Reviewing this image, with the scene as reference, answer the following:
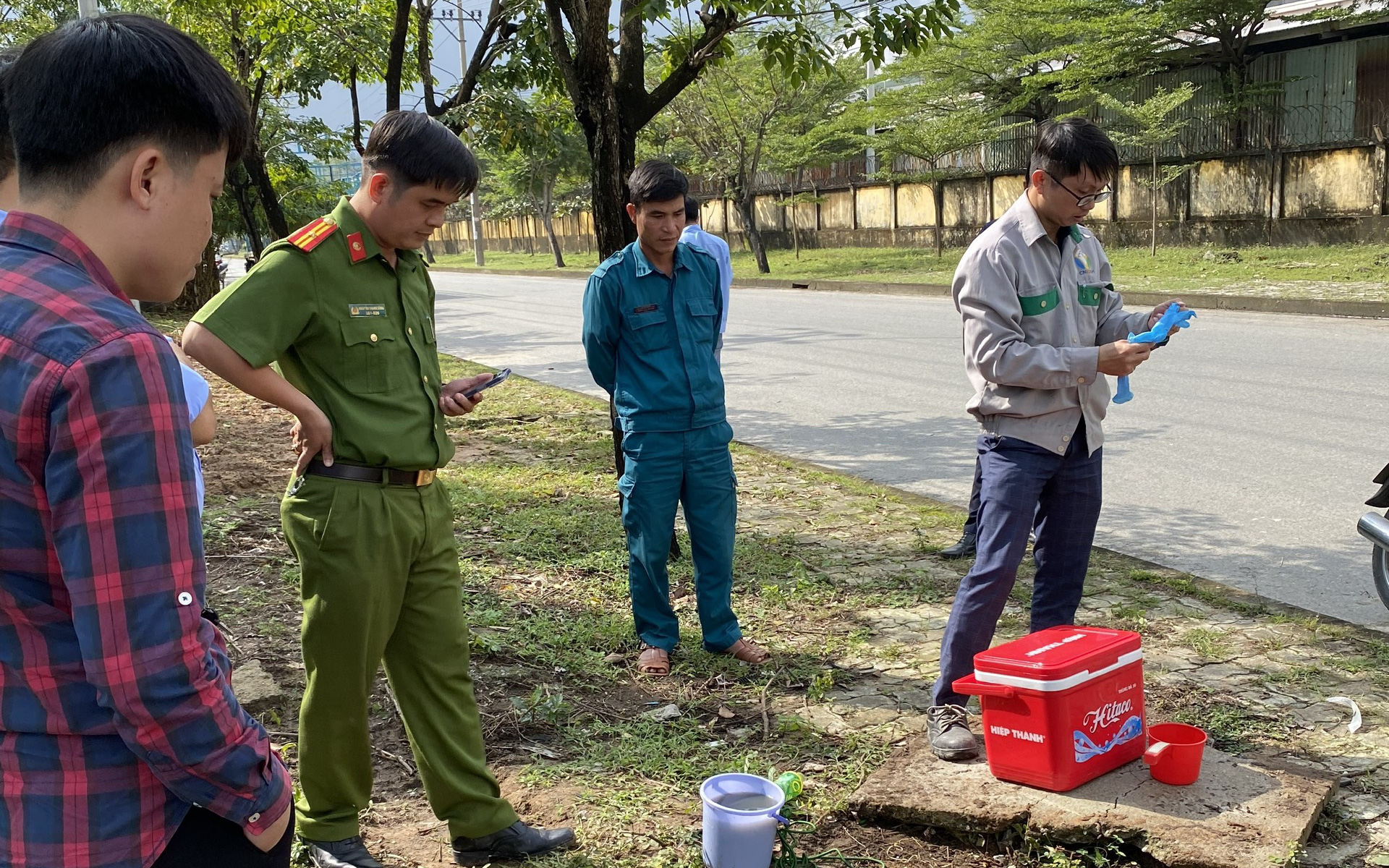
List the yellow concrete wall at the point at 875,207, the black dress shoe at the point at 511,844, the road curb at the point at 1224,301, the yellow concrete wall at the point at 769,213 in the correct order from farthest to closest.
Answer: the yellow concrete wall at the point at 769,213
the yellow concrete wall at the point at 875,207
the road curb at the point at 1224,301
the black dress shoe at the point at 511,844

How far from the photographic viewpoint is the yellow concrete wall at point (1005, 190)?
27.0 meters

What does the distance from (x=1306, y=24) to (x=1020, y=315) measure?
2209cm

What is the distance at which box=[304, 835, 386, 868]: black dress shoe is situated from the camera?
3055 millimetres

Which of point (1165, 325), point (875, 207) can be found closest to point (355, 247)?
point (1165, 325)

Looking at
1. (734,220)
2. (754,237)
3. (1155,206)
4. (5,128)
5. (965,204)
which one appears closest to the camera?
(5,128)

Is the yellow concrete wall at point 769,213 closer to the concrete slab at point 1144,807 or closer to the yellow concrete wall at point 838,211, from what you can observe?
the yellow concrete wall at point 838,211

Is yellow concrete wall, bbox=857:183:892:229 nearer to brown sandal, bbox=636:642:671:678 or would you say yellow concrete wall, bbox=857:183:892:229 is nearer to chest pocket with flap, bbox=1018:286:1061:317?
brown sandal, bbox=636:642:671:678

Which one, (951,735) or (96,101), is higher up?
(96,101)

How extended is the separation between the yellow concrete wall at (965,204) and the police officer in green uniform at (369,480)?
1025 inches

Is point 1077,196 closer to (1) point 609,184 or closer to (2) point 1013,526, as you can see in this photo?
Answer: (2) point 1013,526

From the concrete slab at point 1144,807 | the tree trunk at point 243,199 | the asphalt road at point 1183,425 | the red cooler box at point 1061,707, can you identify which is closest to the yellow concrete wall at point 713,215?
the asphalt road at point 1183,425

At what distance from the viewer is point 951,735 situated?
3543mm

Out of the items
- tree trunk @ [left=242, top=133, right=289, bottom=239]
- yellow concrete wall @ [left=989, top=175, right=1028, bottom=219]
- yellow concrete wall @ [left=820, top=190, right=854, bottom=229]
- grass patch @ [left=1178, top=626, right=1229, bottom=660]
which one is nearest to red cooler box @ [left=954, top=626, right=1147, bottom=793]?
grass patch @ [left=1178, top=626, right=1229, bottom=660]

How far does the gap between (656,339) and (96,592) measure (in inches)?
133
